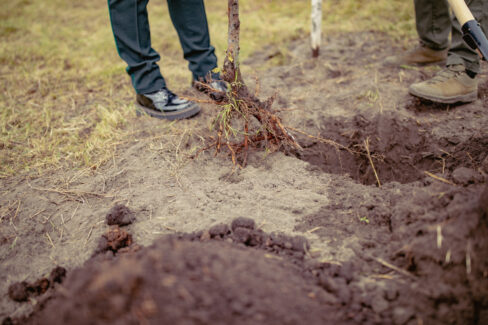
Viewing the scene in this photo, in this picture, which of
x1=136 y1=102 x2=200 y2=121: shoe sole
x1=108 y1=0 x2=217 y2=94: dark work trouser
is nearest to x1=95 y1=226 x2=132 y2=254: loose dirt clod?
x1=136 y1=102 x2=200 y2=121: shoe sole

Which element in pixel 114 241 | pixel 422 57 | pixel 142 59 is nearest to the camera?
pixel 114 241

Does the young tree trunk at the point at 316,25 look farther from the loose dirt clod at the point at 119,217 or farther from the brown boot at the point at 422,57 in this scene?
the loose dirt clod at the point at 119,217

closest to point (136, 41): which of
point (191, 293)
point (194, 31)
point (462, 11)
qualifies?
point (194, 31)

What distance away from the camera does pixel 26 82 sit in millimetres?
3426

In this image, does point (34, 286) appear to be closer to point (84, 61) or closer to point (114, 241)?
point (114, 241)

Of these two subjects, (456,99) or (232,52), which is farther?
(456,99)

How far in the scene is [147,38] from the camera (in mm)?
2346

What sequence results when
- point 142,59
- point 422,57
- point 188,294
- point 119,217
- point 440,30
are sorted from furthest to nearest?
point 422,57 < point 440,30 < point 142,59 < point 119,217 < point 188,294

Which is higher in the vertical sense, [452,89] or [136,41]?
[136,41]

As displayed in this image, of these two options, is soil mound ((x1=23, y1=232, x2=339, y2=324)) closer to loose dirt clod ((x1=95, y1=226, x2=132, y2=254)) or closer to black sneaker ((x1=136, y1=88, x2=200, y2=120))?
loose dirt clod ((x1=95, y1=226, x2=132, y2=254))

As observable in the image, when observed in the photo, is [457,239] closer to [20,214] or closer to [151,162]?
[151,162]

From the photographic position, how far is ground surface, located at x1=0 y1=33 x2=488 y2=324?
1.03 meters

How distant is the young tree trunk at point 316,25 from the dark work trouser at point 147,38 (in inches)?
55.0

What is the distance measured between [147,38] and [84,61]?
6.52 ft
